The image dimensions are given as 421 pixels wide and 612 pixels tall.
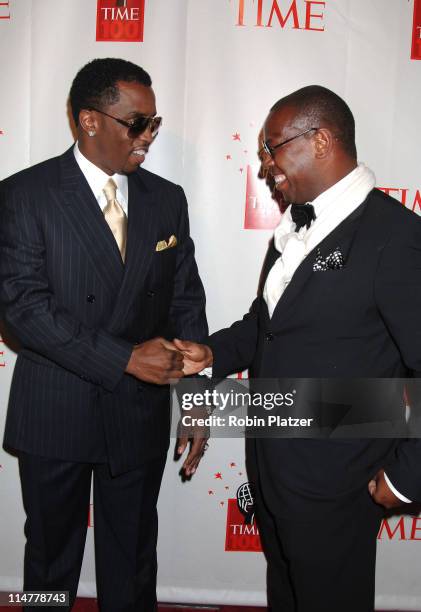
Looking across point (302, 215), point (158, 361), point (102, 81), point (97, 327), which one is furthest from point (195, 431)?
point (102, 81)

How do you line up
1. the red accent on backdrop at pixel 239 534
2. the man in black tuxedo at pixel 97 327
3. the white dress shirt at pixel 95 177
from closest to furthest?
1. the man in black tuxedo at pixel 97 327
2. the white dress shirt at pixel 95 177
3. the red accent on backdrop at pixel 239 534

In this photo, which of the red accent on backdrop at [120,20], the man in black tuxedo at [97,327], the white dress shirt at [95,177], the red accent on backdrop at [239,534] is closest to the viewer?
the man in black tuxedo at [97,327]

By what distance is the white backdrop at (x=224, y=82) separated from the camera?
7.95 feet

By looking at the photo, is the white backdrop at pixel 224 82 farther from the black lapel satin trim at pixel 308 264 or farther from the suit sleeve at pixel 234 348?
the black lapel satin trim at pixel 308 264

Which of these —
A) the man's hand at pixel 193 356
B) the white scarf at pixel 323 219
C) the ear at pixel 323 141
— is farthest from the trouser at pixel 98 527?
the ear at pixel 323 141

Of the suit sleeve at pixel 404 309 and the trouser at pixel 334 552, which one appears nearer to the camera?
the suit sleeve at pixel 404 309

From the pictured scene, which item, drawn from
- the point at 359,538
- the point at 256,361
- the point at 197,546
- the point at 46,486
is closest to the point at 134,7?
the point at 256,361

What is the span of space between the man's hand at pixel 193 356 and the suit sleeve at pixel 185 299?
11 centimetres

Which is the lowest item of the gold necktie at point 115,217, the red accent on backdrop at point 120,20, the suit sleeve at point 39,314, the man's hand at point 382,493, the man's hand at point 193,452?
the man's hand at point 193,452

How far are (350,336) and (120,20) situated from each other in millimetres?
1634

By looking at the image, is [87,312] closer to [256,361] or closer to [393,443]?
[256,361]

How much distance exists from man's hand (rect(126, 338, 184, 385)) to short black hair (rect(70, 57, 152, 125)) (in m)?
0.79

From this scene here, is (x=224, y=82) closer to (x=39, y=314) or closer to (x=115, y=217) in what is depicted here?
(x=115, y=217)

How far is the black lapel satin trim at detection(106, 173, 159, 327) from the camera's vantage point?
195cm
